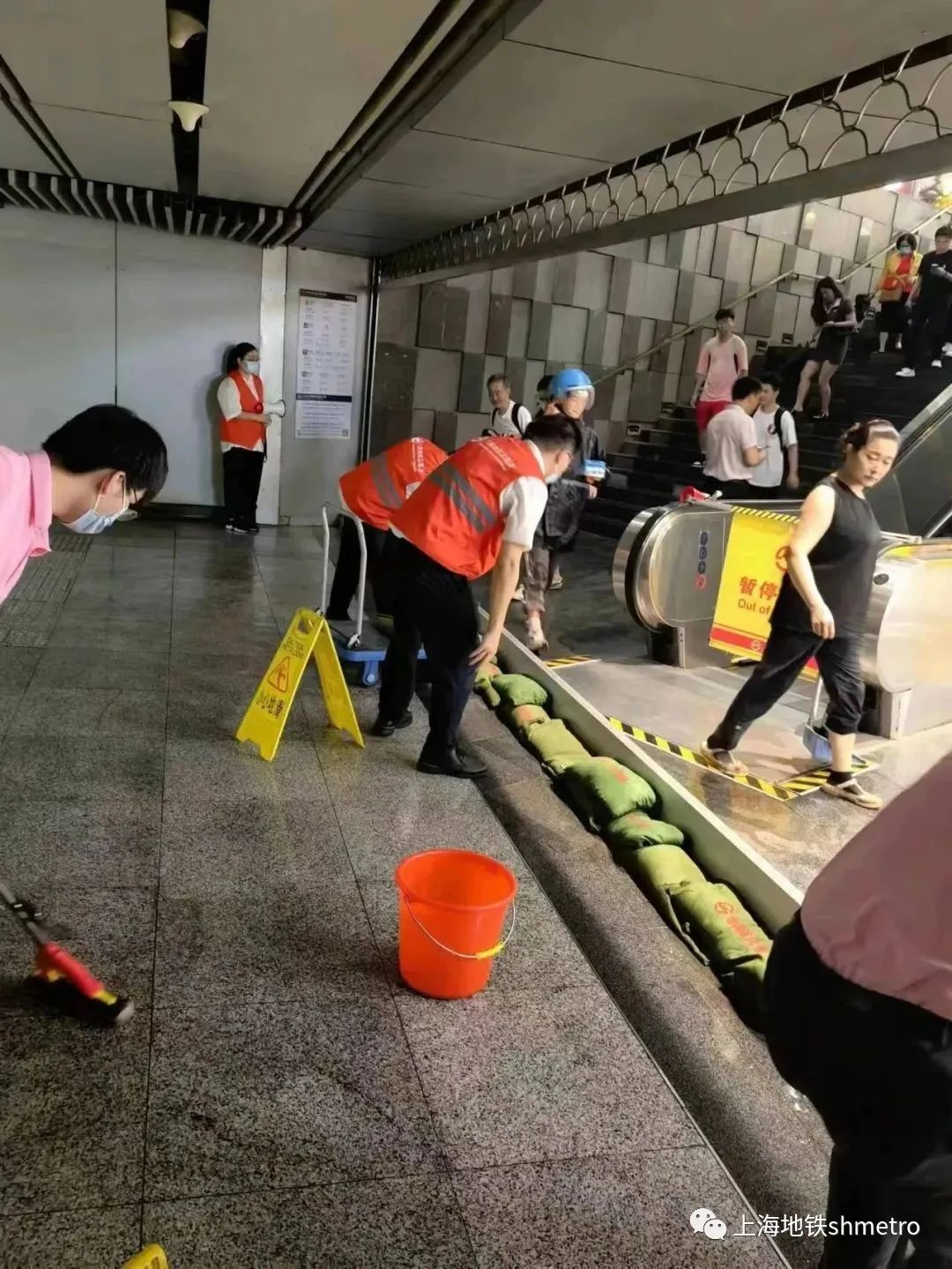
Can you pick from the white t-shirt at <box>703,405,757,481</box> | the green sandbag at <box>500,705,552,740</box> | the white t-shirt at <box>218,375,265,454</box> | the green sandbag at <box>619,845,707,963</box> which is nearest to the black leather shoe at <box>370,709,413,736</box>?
the green sandbag at <box>500,705,552,740</box>

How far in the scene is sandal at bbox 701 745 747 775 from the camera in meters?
4.07

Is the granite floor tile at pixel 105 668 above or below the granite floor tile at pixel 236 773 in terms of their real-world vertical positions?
above

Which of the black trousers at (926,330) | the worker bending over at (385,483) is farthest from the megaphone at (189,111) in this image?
the black trousers at (926,330)

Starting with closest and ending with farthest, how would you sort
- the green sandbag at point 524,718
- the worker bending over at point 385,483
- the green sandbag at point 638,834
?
the green sandbag at point 638,834 → the green sandbag at point 524,718 → the worker bending over at point 385,483

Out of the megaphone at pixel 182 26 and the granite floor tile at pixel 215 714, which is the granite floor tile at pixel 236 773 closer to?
the granite floor tile at pixel 215 714

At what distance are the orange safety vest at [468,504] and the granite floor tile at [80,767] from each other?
1337mm

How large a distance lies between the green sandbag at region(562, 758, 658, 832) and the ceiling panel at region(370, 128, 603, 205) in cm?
273

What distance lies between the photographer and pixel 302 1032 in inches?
82.7

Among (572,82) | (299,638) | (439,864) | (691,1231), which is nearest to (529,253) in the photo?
(572,82)

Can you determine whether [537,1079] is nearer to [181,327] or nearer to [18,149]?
[18,149]

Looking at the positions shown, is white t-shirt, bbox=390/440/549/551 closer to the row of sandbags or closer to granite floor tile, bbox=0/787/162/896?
the row of sandbags

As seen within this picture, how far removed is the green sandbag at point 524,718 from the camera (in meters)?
4.17

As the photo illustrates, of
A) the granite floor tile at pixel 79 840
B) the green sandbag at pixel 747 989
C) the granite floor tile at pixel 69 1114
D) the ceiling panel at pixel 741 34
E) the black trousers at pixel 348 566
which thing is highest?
the ceiling panel at pixel 741 34

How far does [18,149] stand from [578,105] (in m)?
3.79
